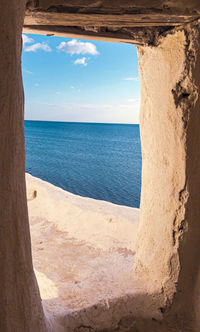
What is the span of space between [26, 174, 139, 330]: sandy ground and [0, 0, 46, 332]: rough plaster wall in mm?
763

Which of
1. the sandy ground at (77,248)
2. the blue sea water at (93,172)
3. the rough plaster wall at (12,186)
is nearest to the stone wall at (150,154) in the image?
the rough plaster wall at (12,186)

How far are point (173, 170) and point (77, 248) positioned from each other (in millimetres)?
2121

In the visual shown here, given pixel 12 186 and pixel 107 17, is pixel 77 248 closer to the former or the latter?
pixel 12 186

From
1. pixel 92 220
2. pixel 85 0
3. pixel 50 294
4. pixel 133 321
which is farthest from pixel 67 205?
pixel 85 0

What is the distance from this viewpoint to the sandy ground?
2.45m

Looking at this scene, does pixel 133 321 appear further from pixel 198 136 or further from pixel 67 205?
pixel 67 205

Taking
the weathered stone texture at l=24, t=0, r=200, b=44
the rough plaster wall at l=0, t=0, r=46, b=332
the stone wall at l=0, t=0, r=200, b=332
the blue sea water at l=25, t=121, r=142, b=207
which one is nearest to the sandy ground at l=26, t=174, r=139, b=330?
the stone wall at l=0, t=0, r=200, b=332

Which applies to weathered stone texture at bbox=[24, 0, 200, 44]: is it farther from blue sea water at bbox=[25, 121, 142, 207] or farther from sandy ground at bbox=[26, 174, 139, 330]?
blue sea water at bbox=[25, 121, 142, 207]

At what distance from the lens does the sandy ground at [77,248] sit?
2.45m

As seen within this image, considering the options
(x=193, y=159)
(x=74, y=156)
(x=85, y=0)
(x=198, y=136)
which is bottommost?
(x=74, y=156)

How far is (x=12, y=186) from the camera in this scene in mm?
1381

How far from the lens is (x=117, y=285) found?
2514 mm

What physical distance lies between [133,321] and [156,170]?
1.27 m

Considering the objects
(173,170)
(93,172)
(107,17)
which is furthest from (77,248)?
(93,172)
